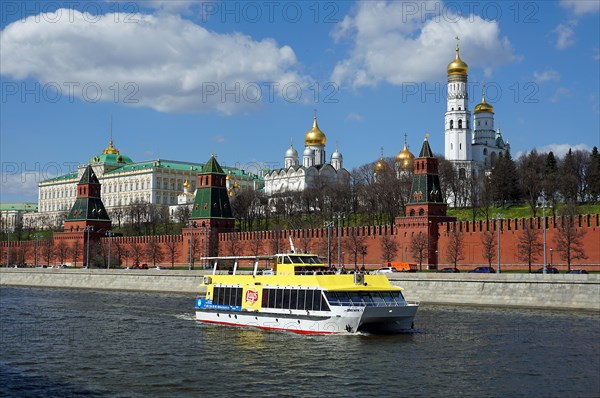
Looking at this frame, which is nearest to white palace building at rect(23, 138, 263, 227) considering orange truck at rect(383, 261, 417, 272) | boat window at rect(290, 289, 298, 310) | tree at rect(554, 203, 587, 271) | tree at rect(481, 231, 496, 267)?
orange truck at rect(383, 261, 417, 272)

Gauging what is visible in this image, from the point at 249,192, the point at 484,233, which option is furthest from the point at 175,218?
the point at 484,233

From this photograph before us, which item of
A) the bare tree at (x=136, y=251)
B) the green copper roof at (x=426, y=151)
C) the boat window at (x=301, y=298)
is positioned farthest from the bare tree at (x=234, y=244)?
the boat window at (x=301, y=298)

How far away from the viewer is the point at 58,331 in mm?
32969

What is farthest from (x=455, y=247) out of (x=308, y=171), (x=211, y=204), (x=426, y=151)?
(x=308, y=171)

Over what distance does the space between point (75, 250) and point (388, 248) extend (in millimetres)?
37794

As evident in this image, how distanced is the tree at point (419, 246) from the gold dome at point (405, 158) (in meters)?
32.8

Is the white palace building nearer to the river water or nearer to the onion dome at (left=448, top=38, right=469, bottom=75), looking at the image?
the onion dome at (left=448, top=38, right=469, bottom=75)

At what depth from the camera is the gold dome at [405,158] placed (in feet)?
305

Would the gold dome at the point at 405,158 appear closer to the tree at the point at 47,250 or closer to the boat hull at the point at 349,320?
the tree at the point at 47,250

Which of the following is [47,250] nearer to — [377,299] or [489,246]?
[489,246]

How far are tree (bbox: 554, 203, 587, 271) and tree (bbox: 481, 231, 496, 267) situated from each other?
15.7 feet

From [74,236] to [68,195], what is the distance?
62178 mm

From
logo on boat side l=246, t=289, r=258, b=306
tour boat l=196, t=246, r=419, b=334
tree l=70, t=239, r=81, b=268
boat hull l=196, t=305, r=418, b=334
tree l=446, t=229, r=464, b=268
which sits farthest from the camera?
tree l=70, t=239, r=81, b=268

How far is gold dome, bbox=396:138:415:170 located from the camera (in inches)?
3659
